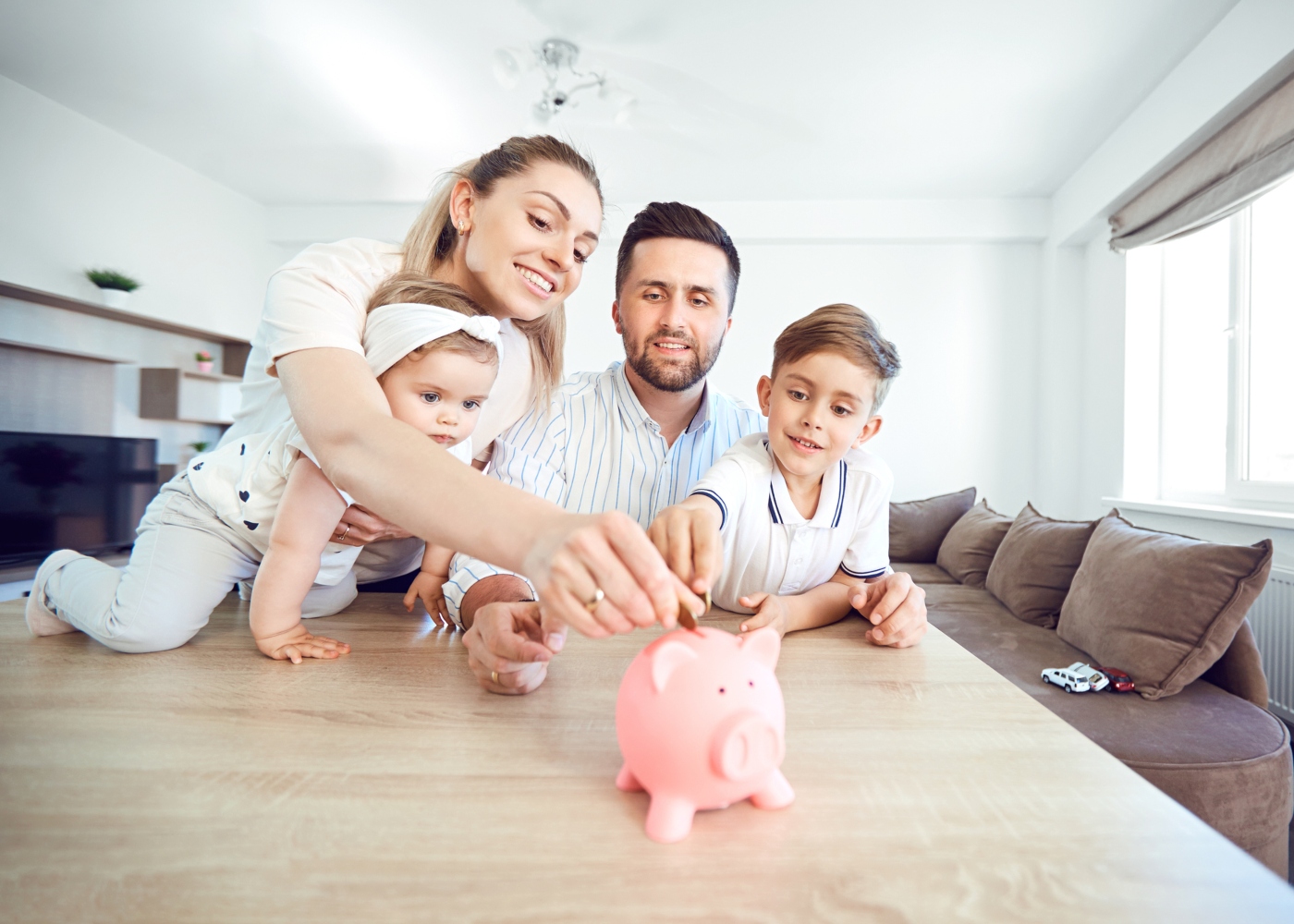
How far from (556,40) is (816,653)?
11.4ft

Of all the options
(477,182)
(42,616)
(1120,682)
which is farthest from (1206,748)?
(42,616)

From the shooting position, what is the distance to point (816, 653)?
103 cm

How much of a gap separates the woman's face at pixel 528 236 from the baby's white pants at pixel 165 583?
0.67 meters

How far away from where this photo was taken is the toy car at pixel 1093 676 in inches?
78.2

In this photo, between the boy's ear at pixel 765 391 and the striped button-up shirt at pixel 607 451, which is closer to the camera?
the boy's ear at pixel 765 391

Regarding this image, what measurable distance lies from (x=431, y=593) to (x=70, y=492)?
4735mm

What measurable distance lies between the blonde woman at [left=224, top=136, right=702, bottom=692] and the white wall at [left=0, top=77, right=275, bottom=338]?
13.8 feet

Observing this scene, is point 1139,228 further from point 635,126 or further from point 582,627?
point 582,627

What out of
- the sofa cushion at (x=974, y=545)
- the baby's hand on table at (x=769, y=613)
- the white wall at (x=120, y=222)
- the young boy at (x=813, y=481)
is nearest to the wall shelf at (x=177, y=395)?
the white wall at (x=120, y=222)

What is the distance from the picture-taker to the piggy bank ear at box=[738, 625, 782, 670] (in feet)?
2.13

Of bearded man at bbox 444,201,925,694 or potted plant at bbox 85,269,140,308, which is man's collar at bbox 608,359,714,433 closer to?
bearded man at bbox 444,201,925,694

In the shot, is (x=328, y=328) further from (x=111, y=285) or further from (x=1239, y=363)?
(x=111, y=285)

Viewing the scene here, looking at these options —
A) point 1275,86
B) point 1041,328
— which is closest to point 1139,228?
point 1275,86

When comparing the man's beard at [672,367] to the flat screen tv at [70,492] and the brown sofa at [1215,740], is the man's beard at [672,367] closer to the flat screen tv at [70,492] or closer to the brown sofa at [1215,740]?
the brown sofa at [1215,740]
